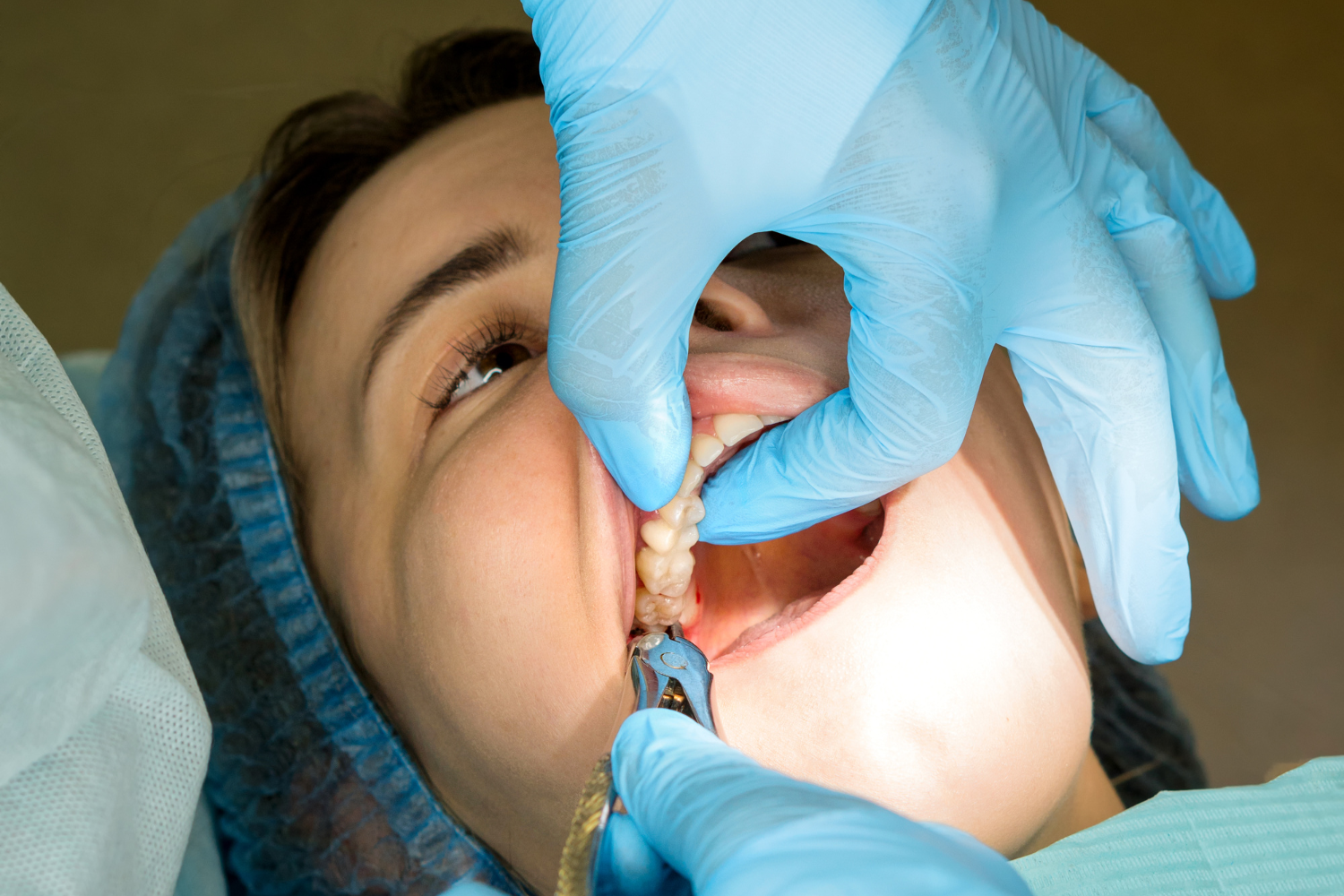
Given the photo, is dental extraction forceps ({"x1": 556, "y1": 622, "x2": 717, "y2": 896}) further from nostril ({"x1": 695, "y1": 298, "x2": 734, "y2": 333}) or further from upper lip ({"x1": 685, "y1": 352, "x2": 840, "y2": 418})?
nostril ({"x1": 695, "y1": 298, "x2": 734, "y2": 333})

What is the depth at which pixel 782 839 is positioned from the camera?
0.68 meters

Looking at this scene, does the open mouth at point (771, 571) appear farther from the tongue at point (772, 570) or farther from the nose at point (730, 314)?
the nose at point (730, 314)

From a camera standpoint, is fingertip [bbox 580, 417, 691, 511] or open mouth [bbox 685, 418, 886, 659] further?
open mouth [bbox 685, 418, 886, 659]

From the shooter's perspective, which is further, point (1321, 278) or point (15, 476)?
point (1321, 278)

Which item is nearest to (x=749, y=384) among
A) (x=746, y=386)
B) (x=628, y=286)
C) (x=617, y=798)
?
(x=746, y=386)

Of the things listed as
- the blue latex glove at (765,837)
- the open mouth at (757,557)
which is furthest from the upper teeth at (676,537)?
the blue latex glove at (765,837)

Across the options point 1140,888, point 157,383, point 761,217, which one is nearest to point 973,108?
point 761,217

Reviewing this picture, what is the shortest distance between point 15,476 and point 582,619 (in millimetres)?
506

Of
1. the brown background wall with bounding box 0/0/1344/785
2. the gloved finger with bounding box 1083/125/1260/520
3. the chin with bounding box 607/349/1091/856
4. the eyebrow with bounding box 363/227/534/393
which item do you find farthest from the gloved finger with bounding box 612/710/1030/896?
the brown background wall with bounding box 0/0/1344/785

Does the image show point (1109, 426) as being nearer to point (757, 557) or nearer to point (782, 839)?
point (757, 557)

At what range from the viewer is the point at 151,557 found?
4.58 feet

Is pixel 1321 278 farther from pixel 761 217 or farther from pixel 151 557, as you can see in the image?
pixel 151 557

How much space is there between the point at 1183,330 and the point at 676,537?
2.20 feet

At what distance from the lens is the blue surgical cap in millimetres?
1287
